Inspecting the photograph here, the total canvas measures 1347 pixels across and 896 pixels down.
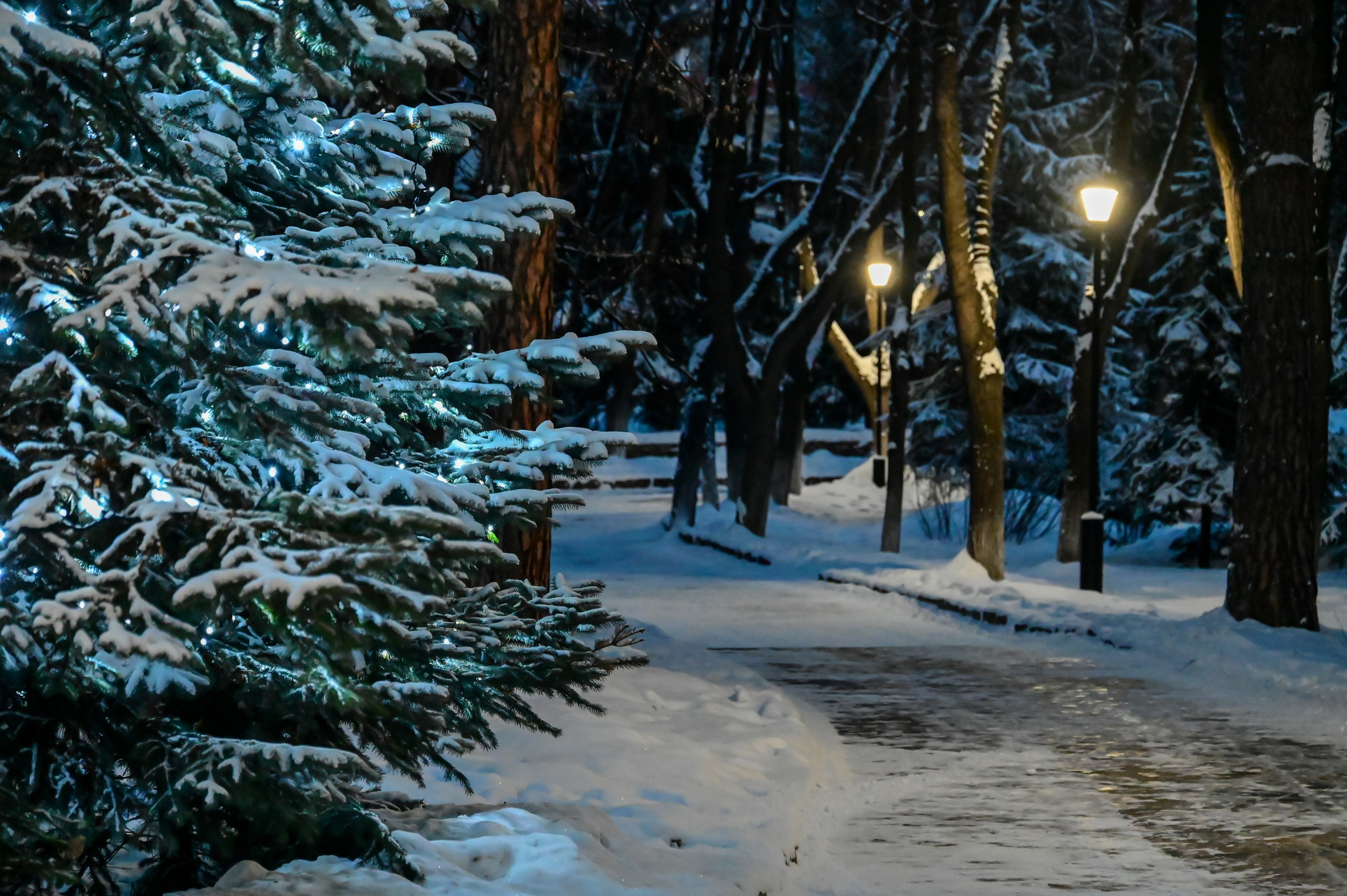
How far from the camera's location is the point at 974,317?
19781mm

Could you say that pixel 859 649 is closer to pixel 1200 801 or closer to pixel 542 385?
pixel 1200 801

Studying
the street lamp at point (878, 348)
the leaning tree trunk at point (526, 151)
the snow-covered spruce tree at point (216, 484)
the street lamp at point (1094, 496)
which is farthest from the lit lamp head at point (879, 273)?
the snow-covered spruce tree at point (216, 484)

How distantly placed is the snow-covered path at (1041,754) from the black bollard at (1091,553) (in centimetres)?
47

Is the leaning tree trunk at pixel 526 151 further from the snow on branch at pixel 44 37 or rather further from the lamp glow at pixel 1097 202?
the lamp glow at pixel 1097 202

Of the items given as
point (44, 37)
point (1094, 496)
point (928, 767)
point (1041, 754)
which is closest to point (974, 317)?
point (1094, 496)

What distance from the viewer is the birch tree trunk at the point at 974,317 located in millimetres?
19516

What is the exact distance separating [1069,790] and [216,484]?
19.5ft

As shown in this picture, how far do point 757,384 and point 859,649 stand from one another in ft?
43.9

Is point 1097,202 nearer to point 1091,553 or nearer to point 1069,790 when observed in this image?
point 1091,553

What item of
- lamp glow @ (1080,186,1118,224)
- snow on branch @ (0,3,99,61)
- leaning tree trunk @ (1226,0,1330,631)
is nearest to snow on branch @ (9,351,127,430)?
snow on branch @ (0,3,99,61)

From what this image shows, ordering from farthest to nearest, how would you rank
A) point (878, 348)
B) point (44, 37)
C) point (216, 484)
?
point (878, 348)
point (216, 484)
point (44, 37)

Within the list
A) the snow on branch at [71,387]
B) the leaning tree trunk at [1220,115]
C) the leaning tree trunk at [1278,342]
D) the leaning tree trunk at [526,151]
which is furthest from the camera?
the leaning tree trunk at [1220,115]

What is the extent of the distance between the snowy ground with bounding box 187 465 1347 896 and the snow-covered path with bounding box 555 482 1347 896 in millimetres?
26

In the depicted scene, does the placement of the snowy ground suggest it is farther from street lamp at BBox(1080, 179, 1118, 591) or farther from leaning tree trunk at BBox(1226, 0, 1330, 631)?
leaning tree trunk at BBox(1226, 0, 1330, 631)
